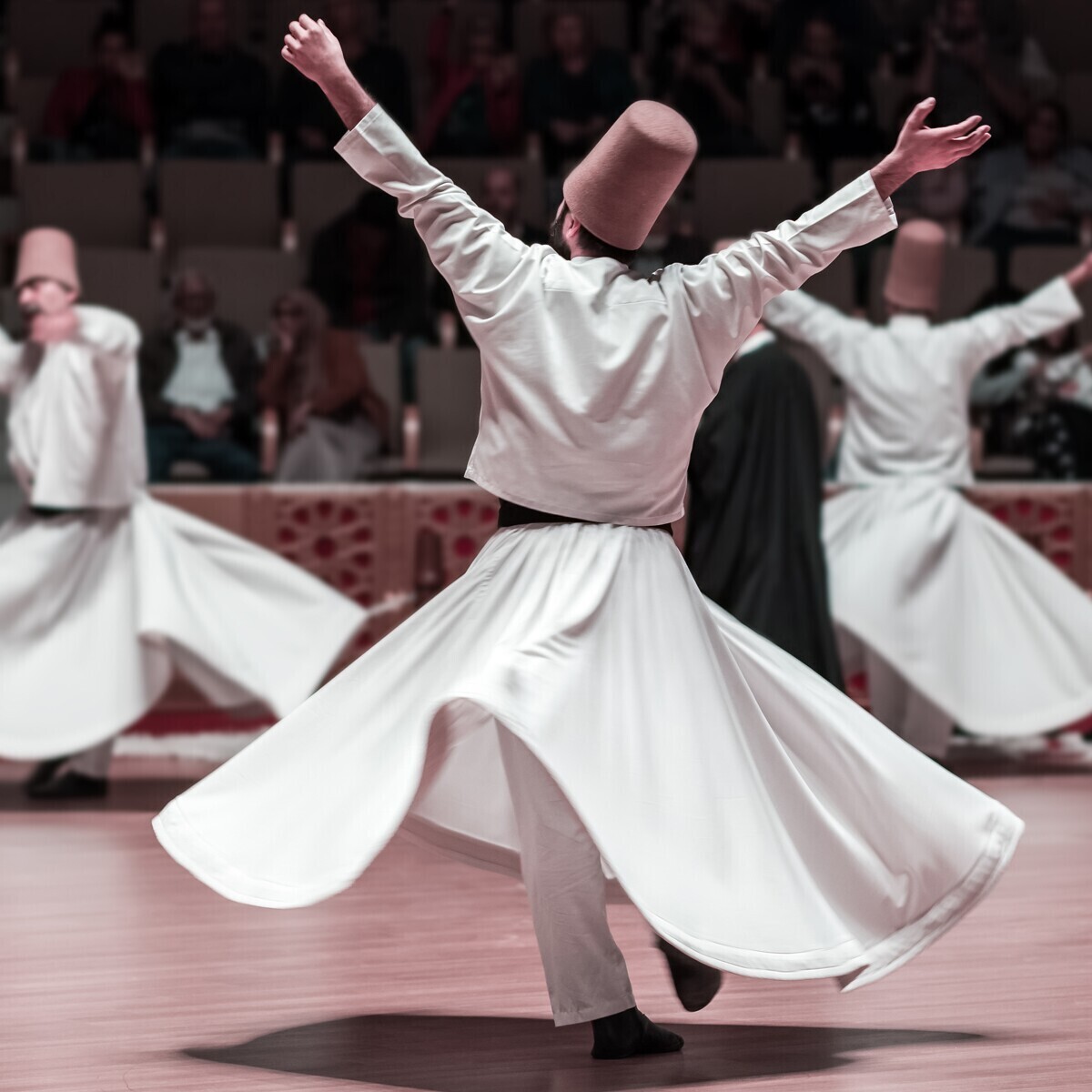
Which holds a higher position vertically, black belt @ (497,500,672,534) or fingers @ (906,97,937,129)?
fingers @ (906,97,937,129)

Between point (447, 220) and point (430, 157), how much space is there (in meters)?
5.63

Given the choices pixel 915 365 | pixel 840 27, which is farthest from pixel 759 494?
pixel 840 27

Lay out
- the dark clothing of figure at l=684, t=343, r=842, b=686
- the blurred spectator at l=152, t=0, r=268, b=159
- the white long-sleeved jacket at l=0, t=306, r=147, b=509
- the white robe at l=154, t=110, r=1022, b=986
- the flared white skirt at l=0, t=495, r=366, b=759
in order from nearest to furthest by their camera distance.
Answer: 1. the white robe at l=154, t=110, r=1022, b=986
2. the dark clothing of figure at l=684, t=343, r=842, b=686
3. the flared white skirt at l=0, t=495, r=366, b=759
4. the white long-sleeved jacket at l=0, t=306, r=147, b=509
5. the blurred spectator at l=152, t=0, r=268, b=159

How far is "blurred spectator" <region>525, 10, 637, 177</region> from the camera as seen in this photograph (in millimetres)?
8562

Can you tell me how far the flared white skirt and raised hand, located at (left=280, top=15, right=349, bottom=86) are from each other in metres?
2.73

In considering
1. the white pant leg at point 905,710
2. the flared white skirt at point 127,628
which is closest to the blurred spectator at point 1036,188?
the white pant leg at point 905,710

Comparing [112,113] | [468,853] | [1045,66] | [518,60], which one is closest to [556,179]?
[518,60]

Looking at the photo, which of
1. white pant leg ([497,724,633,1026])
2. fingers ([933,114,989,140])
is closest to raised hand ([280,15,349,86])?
fingers ([933,114,989,140])

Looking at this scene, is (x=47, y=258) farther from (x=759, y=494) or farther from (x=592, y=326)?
(x=592, y=326)

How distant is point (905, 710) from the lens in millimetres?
6367

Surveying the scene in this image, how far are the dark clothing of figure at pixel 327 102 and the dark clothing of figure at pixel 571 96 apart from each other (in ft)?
1.83

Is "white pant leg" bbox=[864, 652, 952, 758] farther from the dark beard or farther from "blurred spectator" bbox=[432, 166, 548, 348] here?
the dark beard

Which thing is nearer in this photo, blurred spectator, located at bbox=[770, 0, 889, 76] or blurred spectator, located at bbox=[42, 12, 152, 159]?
blurred spectator, located at bbox=[42, 12, 152, 159]

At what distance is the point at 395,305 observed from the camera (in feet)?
25.8
